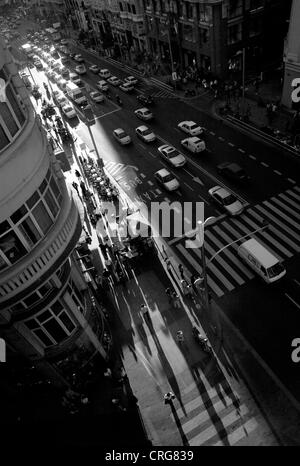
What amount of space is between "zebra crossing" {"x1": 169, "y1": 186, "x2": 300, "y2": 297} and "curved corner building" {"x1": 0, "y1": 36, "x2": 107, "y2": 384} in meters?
11.8

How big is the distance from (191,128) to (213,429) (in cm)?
3416

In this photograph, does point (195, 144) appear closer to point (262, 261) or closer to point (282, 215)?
point (282, 215)

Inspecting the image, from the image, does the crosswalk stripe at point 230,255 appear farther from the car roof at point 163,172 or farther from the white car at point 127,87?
the white car at point 127,87

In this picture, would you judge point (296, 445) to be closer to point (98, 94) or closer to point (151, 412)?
point (151, 412)

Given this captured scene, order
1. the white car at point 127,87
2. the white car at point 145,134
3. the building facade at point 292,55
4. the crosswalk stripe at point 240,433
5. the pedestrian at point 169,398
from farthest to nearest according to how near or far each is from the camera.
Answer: the white car at point 127,87 < the white car at point 145,134 < the building facade at point 292,55 < the pedestrian at point 169,398 < the crosswalk stripe at point 240,433

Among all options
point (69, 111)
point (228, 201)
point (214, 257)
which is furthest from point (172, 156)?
point (69, 111)

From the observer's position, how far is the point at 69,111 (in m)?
54.9

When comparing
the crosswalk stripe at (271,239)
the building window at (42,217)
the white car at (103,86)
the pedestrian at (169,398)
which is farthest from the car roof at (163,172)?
the white car at (103,86)

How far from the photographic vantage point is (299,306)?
23562mm

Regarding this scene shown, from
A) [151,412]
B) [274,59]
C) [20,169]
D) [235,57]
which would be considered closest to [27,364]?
[151,412]

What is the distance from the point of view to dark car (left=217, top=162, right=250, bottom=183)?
33.7 meters

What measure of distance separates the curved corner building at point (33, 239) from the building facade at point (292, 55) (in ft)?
114

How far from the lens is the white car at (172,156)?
125ft

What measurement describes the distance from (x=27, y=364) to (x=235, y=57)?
52755 millimetres
